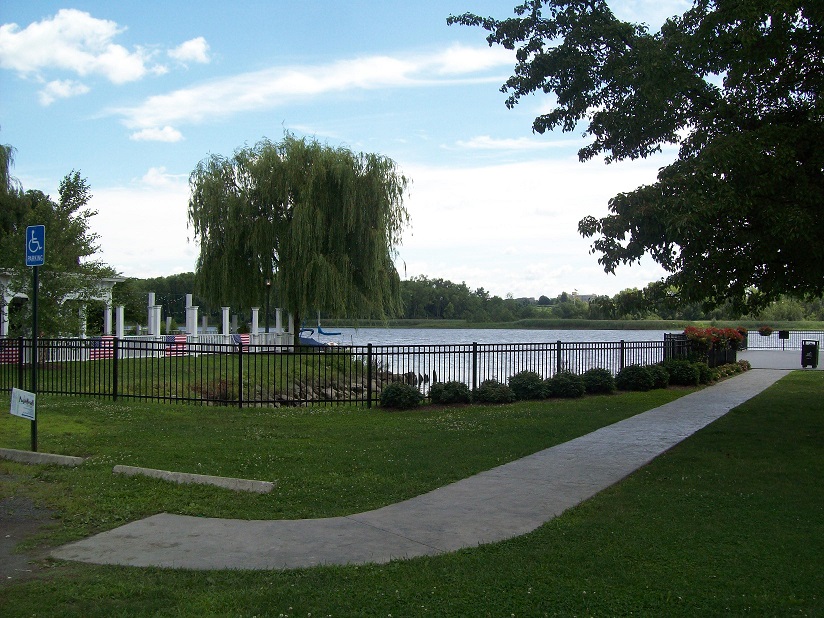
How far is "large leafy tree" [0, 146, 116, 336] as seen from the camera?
21.3 meters

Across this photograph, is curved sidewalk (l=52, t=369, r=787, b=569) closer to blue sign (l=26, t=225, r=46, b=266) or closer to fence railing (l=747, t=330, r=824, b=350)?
blue sign (l=26, t=225, r=46, b=266)

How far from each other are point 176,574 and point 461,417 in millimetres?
9152

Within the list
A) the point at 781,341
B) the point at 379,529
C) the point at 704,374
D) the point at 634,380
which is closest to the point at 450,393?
the point at 634,380

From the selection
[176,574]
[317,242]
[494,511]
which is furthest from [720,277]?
[317,242]

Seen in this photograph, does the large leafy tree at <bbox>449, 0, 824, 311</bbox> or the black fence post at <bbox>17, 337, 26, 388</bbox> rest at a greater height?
the large leafy tree at <bbox>449, 0, 824, 311</bbox>

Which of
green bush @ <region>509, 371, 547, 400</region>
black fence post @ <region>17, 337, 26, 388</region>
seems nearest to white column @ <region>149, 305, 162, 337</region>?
black fence post @ <region>17, 337, 26, 388</region>

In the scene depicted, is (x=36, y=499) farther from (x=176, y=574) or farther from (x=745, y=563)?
(x=745, y=563)

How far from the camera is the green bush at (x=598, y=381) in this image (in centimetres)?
1812

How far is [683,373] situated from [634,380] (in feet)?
7.71

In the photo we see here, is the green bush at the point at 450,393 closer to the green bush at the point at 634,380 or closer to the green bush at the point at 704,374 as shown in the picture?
the green bush at the point at 634,380

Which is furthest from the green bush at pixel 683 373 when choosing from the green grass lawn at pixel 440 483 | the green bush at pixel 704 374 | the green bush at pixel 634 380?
the green grass lawn at pixel 440 483

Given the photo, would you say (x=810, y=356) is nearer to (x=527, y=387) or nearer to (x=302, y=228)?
(x=527, y=387)

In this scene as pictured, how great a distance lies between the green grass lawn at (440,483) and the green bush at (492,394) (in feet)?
7.83

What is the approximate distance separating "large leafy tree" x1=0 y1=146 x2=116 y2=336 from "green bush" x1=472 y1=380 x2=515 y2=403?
13.2m
